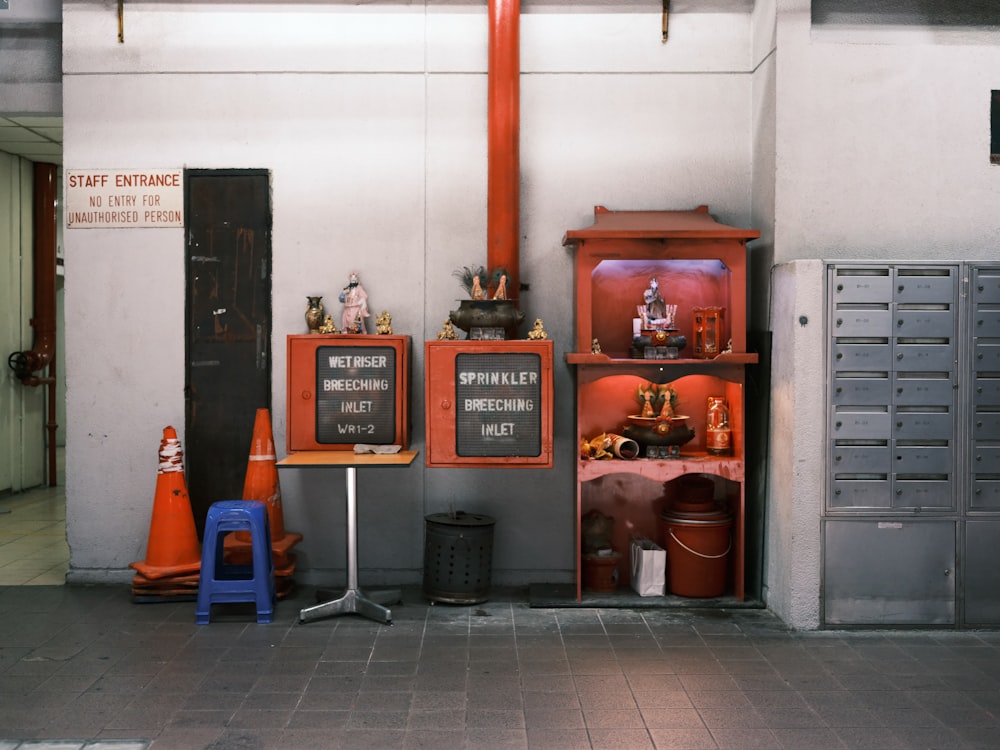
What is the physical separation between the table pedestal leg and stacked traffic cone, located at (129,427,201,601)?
0.88m

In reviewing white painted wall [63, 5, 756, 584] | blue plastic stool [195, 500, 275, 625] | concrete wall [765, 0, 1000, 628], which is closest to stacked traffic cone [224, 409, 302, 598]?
white painted wall [63, 5, 756, 584]

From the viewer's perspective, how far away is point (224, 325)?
19.4 feet

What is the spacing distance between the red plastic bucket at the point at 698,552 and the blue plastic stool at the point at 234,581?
249 cm

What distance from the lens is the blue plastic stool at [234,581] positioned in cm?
509

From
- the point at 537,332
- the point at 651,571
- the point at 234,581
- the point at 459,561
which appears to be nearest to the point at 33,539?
the point at 234,581

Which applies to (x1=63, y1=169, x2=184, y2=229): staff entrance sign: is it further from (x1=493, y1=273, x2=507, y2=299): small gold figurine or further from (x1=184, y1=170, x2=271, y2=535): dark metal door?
(x1=493, y1=273, x2=507, y2=299): small gold figurine

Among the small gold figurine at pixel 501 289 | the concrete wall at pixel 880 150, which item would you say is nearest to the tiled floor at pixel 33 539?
the small gold figurine at pixel 501 289

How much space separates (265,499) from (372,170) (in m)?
2.25

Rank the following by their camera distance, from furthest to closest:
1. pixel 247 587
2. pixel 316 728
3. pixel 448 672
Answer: pixel 247 587
pixel 448 672
pixel 316 728

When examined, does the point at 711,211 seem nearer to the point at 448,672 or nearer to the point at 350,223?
the point at 350,223

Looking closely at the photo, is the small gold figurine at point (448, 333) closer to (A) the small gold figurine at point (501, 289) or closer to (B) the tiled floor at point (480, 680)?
(A) the small gold figurine at point (501, 289)

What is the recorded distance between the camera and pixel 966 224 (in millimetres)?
5383

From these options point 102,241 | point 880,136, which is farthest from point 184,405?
point 880,136

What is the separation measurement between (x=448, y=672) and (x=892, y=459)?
277 centimetres
